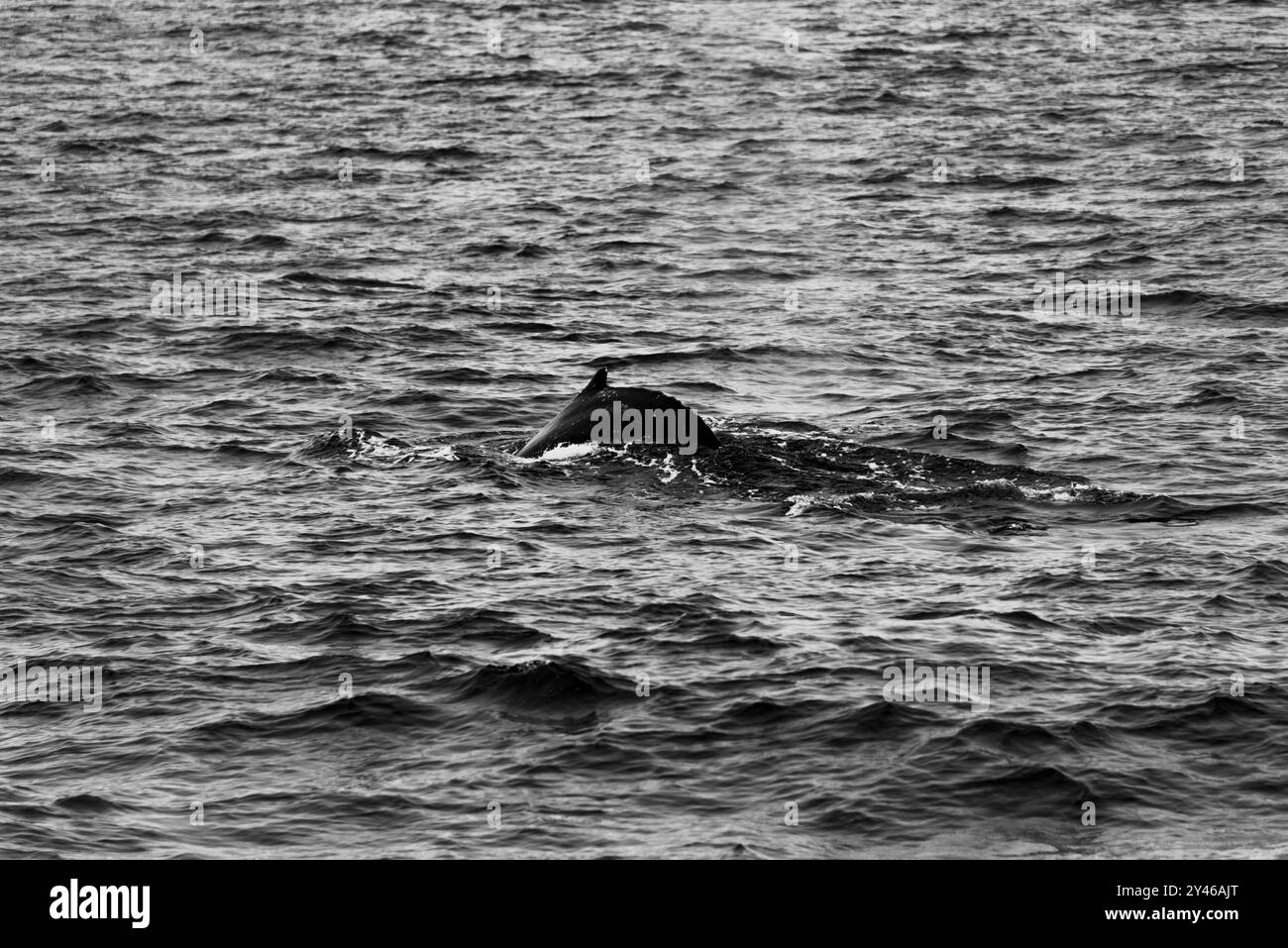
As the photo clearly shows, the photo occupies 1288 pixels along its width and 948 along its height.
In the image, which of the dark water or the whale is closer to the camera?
the dark water

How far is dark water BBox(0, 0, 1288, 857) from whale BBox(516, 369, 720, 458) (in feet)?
1.44

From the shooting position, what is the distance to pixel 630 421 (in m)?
27.6

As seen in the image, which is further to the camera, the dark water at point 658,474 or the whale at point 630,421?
the whale at point 630,421

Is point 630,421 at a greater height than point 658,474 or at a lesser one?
greater

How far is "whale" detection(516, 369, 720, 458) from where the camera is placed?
90.0 ft

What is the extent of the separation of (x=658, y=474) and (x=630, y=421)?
3.30 ft

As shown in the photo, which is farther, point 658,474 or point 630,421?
point 630,421

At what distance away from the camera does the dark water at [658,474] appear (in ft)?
59.0

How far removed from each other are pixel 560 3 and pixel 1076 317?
4876 cm

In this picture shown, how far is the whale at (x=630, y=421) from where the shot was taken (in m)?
27.4

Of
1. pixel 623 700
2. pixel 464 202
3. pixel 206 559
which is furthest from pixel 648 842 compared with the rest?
pixel 464 202

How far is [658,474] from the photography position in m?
27.1

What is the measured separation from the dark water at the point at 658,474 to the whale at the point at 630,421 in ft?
1.44
